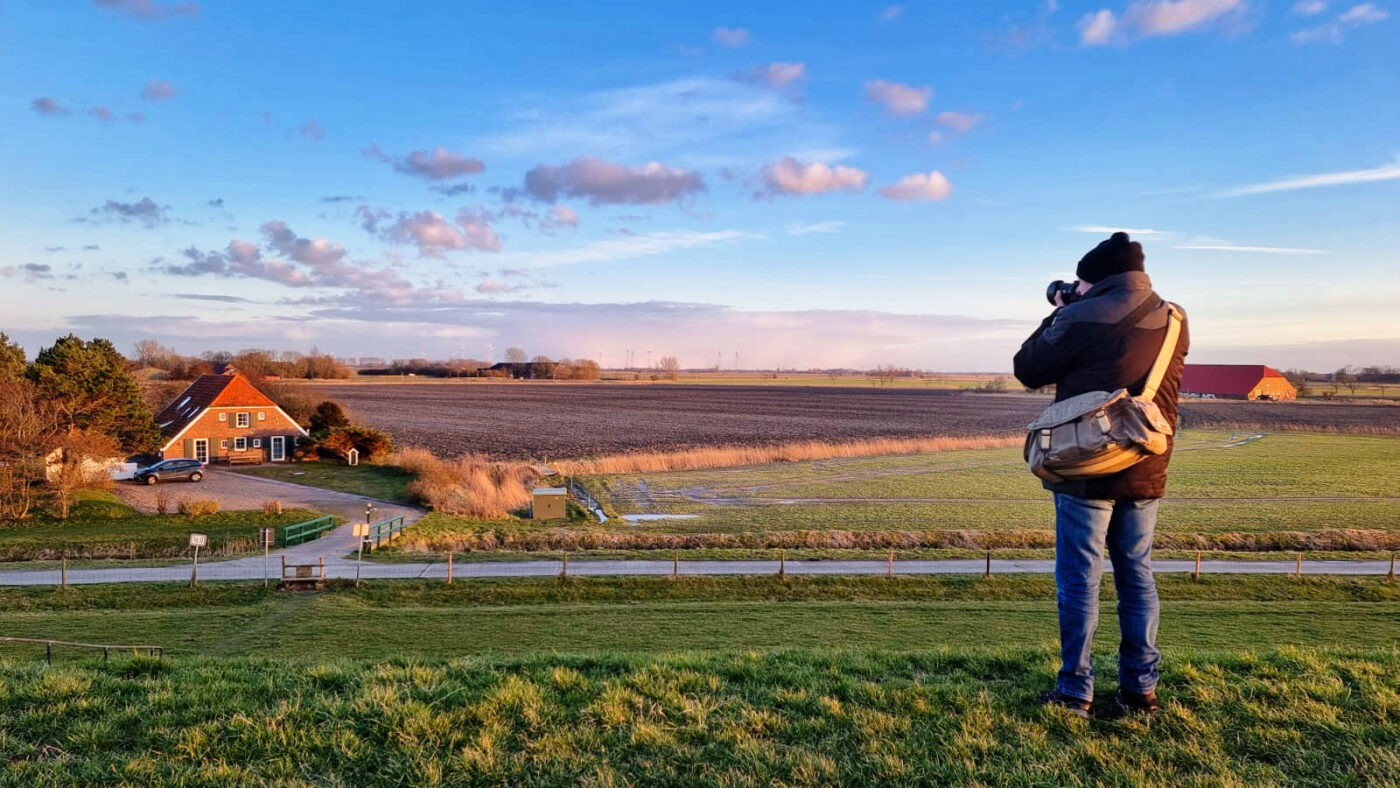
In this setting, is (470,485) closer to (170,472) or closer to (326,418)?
(170,472)

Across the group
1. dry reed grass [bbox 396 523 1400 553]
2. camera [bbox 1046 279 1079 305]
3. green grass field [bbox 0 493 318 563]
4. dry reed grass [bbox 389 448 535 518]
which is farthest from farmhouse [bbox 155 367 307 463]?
camera [bbox 1046 279 1079 305]

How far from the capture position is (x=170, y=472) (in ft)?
130

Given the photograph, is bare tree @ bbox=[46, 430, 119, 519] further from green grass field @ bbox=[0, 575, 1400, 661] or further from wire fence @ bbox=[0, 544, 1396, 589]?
green grass field @ bbox=[0, 575, 1400, 661]

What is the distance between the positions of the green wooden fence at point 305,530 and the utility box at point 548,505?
7.55 m

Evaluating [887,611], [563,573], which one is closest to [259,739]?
[887,611]

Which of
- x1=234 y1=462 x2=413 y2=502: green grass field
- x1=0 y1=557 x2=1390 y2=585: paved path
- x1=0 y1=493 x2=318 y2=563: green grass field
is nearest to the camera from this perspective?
x1=0 y1=557 x2=1390 y2=585: paved path

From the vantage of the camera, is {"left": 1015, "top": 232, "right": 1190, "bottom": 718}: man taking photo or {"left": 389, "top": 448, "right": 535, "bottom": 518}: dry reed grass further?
{"left": 389, "top": 448, "right": 535, "bottom": 518}: dry reed grass

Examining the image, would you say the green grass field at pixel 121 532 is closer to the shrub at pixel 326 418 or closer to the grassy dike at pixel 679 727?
the shrub at pixel 326 418

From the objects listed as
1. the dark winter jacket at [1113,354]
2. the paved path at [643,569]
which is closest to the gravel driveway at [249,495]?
the paved path at [643,569]

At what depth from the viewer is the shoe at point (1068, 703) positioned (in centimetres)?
406

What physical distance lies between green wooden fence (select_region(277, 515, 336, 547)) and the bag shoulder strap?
87.0ft

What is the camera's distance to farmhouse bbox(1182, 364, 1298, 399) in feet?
398

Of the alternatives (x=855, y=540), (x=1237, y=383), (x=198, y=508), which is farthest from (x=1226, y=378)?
(x=198, y=508)

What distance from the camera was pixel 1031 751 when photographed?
366 centimetres
